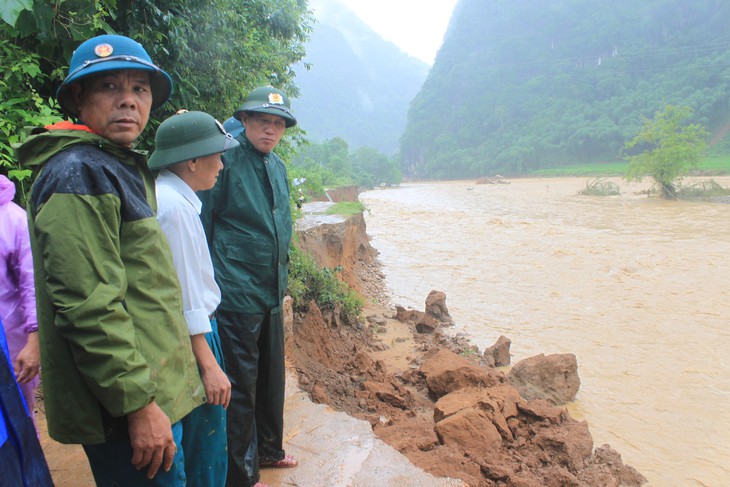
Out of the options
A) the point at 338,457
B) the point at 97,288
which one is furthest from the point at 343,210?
the point at 97,288

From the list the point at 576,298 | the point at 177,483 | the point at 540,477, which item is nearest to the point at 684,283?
the point at 576,298

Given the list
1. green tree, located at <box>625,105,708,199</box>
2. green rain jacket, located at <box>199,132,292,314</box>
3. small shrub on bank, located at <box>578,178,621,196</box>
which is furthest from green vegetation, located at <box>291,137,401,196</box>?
green rain jacket, located at <box>199,132,292,314</box>

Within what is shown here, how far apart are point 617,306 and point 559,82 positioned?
227 ft

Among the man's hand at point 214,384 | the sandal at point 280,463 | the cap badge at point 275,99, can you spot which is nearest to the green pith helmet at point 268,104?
the cap badge at point 275,99

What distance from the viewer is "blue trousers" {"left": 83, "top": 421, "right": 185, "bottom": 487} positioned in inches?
51.9

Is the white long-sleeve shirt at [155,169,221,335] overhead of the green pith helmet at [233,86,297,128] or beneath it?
beneath

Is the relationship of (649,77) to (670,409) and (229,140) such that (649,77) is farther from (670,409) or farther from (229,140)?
(229,140)

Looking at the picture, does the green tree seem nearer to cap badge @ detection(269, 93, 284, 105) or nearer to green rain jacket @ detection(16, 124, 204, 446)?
cap badge @ detection(269, 93, 284, 105)

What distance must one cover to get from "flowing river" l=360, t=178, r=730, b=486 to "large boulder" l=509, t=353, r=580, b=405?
212 millimetres

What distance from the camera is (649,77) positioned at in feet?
204

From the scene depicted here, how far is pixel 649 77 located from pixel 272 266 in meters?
72.5

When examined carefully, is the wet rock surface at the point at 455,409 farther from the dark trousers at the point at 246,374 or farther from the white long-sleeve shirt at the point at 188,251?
the white long-sleeve shirt at the point at 188,251

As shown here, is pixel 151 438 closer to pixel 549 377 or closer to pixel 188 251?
pixel 188 251

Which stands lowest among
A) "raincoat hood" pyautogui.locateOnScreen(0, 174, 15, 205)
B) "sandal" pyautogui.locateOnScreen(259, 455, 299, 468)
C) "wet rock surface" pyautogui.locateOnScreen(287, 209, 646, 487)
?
"wet rock surface" pyautogui.locateOnScreen(287, 209, 646, 487)
